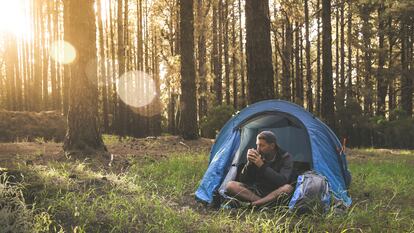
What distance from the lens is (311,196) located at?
5.62m

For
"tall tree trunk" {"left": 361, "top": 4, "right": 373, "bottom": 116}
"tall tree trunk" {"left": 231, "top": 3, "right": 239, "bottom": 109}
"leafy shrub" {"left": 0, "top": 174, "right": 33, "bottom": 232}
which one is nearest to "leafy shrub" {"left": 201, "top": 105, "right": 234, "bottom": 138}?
"tall tree trunk" {"left": 231, "top": 3, "right": 239, "bottom": 109}

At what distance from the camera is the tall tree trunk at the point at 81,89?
977cm

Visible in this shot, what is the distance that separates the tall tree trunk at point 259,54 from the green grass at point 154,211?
2.71 m

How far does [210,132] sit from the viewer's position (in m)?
20.1

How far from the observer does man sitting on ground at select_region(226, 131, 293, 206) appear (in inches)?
243

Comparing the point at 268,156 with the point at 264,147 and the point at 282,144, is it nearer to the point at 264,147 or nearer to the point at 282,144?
the point at 264,147

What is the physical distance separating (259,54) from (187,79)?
6016 millimetres

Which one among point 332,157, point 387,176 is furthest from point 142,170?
point 387,176

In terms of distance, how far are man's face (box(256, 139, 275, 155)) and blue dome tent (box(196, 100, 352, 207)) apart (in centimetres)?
70

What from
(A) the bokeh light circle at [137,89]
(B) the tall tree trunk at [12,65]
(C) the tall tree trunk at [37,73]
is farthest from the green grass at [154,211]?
(B) the tall tree trunk at [12,65]

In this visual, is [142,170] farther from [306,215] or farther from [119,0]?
[119,0]

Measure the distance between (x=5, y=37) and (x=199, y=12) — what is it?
77.3 feet

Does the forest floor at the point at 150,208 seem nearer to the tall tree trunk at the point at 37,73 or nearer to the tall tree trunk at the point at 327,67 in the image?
the tall tree trunk at the point at 327,67

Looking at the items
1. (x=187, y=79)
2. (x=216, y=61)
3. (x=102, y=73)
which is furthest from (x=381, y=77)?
(x=102, y=73)
